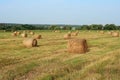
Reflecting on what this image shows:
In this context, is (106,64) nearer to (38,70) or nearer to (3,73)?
(38,70)

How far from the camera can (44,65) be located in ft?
40.6

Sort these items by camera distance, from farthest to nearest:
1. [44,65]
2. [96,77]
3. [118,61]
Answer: [118,61], [44,65], [96,77]

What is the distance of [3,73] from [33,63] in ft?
7.75

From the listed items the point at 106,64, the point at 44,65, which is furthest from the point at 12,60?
the point at 106,64

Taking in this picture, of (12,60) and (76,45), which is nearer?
(12,60)

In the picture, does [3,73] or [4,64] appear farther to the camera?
[4,64]

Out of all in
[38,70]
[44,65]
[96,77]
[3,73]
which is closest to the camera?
[96,77]

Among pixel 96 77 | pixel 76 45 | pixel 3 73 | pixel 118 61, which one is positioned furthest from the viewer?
pixel 76 45

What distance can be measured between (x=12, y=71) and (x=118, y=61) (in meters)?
4.93

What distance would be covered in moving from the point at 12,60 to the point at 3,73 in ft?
10.4

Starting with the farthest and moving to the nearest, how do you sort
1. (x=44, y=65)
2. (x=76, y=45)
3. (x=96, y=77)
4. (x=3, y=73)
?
(x=76, y=45), (x=44, y=65), (x=3, y=73), (x=96, y=77)

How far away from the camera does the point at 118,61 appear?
13.3 metres

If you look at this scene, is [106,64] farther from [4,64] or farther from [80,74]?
[4,64]

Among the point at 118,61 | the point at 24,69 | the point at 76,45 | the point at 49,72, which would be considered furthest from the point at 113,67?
the point at 76,45
